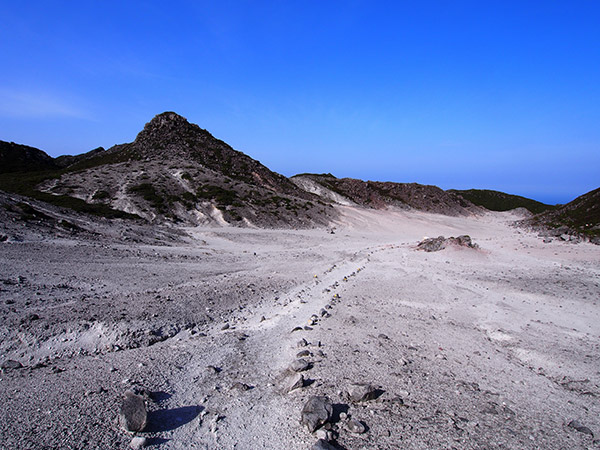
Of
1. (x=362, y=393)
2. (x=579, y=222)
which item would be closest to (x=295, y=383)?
(x=362, y=393)

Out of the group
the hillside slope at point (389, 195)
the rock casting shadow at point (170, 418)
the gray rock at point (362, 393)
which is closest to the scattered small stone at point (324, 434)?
the gray rock at point (362, 393)

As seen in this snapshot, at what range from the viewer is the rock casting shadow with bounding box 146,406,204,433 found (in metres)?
4.51

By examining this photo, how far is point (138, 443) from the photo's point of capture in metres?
4.10

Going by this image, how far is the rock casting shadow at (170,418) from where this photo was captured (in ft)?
14.8

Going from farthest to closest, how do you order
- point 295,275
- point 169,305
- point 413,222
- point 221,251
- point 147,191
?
point 413,222 < point 147,191 < point 221,251 < point 295,275 < point 169,305

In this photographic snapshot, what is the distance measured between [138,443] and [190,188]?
38.5 m

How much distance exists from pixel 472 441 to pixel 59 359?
6962 mm

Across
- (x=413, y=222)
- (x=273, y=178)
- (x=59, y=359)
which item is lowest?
(x=59, y=359)

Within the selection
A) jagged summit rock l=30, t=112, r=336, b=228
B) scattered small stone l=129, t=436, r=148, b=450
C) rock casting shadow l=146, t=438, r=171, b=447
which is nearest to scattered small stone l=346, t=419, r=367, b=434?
rock casting shadow l=146, t=438, r=171, b=447

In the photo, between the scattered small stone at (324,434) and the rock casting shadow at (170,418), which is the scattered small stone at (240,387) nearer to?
the rock casting shadow at (170,418)

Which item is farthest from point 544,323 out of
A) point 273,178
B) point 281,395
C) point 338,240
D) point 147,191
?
point 273,178

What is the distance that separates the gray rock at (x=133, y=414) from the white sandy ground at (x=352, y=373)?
12 centimetres

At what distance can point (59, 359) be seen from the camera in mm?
6352

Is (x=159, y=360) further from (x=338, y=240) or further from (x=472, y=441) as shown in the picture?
(x=338, y=240)
